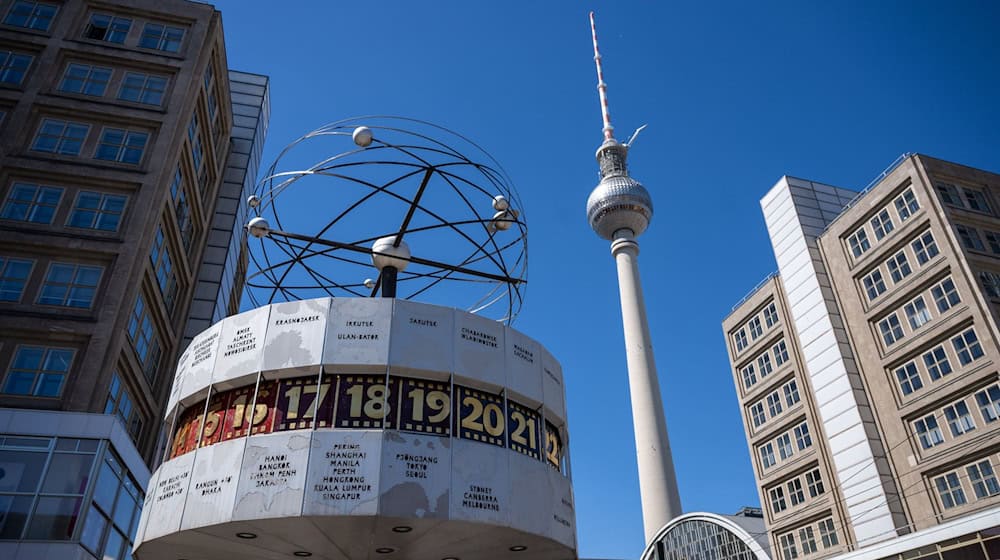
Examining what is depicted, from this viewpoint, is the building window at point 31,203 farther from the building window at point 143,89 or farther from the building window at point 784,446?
the building window at point 784,446

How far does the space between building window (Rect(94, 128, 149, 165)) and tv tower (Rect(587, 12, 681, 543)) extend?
62442 mm

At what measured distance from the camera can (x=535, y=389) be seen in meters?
17.5

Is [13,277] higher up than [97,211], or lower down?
lower down

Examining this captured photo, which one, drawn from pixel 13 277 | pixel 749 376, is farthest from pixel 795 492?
pixel 13 277

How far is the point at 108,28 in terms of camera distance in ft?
146

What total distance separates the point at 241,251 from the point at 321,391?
46.1 meters

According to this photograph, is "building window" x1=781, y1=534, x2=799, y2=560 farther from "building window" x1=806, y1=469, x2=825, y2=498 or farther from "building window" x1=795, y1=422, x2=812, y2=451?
"building window" x1=795, y1=422, x2=812, y2=451

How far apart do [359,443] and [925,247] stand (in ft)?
138

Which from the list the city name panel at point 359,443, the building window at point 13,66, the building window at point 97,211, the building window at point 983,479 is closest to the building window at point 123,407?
the building window at point 97,211

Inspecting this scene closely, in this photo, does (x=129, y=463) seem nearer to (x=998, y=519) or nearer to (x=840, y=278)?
(x=998, y=519)

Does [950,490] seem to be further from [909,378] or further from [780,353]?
[780,353]

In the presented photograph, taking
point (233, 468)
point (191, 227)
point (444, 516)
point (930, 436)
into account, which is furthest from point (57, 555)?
point (930, 436)

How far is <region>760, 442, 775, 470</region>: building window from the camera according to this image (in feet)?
187

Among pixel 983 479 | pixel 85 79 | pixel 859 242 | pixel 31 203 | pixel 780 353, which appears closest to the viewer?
pixel 31 203
